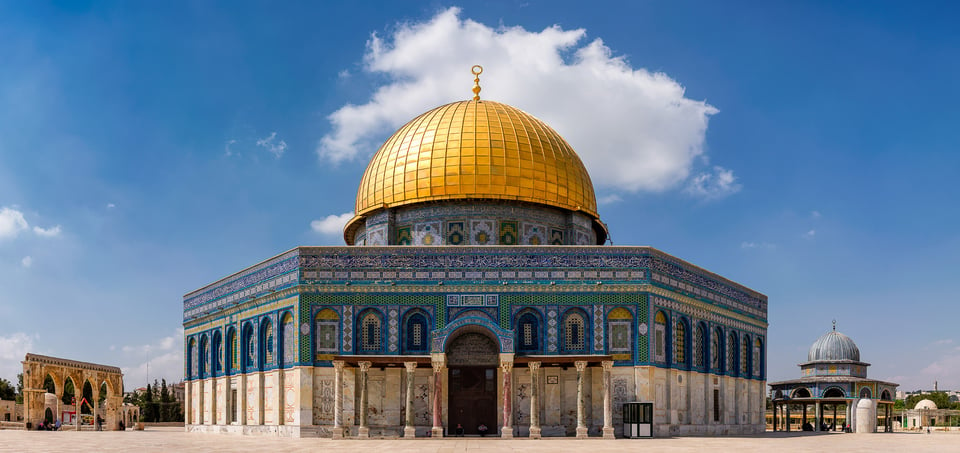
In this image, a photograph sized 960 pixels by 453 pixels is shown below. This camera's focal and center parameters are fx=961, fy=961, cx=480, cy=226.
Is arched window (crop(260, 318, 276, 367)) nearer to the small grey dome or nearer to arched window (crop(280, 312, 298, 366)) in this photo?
arched window (crop(280, 312, 298, 366))

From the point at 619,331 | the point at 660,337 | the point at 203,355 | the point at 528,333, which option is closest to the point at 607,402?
the point at 619,331

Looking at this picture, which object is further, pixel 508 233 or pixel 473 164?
pixel 473 164

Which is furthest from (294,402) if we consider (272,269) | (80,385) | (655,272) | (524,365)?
(80,385)

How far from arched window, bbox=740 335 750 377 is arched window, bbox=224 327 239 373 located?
56.7 feet

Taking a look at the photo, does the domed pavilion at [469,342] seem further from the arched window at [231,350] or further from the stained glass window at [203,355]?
the stained glass window at [203,355]

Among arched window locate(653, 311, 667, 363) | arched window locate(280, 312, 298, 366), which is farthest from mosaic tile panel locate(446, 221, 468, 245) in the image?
arched window locate(653, 311, 667, 363)

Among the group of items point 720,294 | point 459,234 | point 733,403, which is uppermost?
point 459,234

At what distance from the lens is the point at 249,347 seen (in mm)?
30547

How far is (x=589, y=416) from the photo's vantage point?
89.8 feet

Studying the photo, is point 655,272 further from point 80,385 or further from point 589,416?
point 80,385

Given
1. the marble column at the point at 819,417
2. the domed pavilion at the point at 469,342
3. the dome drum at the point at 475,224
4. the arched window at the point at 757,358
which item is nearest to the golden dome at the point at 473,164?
the dome drum at the point at 475,224

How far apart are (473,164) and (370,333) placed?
6932 millimetres

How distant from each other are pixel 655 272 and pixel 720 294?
525 cm

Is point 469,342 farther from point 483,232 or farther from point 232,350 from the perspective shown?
point 232,350
